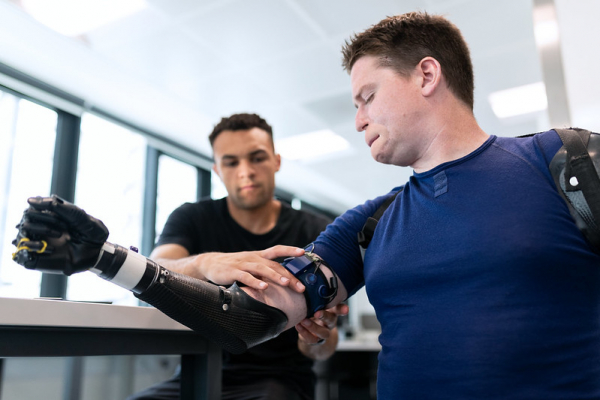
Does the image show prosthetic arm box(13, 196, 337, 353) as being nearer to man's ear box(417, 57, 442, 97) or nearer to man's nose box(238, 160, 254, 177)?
man's ear box(417, 57, 442, 97)

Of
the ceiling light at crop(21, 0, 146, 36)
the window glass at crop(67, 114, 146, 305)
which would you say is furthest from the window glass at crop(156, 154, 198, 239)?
the ceiling light at crop(21, 0, 146, 36)

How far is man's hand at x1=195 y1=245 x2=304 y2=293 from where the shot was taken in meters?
1.01

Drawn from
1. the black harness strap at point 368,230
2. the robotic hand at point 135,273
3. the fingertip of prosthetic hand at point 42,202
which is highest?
the black harness strap at point 368,230

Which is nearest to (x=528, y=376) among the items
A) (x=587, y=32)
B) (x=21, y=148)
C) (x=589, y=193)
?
(x=589, y=193)

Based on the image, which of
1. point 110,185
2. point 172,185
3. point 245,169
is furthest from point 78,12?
point 172,185

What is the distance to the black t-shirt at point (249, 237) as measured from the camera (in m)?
1.52

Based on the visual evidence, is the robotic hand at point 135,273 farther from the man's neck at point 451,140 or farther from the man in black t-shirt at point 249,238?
the man's neck at point 451,140

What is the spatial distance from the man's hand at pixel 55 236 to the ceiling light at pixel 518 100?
3.71 metres

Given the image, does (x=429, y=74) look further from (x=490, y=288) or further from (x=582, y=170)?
(x=490, y=288)

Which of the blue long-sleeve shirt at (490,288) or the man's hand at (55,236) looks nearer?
the man's hand at (55,236)

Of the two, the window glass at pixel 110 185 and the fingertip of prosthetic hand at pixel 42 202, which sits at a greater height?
the window glass at pixel 110 185

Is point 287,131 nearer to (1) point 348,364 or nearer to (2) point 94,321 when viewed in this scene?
(1) point 348,364

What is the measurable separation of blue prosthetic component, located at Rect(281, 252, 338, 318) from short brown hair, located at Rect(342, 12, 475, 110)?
0.46 m

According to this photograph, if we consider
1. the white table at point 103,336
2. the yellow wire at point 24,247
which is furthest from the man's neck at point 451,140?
the yellow wire at point 24,247
